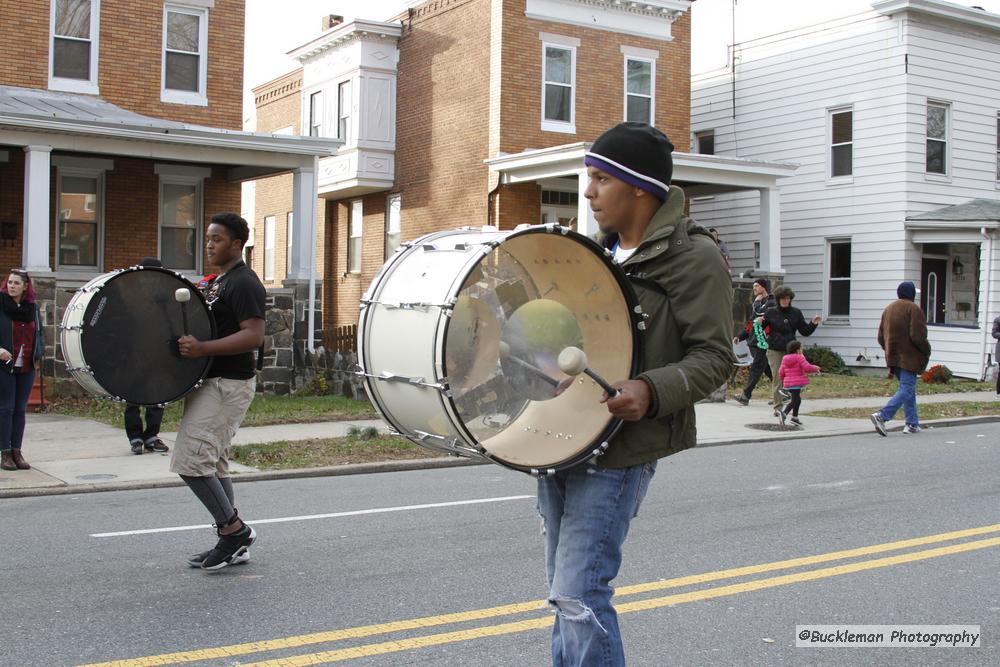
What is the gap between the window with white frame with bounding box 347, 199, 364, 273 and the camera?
27.4 m

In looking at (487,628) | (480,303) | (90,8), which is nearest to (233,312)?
(487,628)

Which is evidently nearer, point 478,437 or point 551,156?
point 478,437

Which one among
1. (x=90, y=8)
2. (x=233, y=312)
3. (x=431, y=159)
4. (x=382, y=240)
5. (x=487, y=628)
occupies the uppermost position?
(x=90, y=8)

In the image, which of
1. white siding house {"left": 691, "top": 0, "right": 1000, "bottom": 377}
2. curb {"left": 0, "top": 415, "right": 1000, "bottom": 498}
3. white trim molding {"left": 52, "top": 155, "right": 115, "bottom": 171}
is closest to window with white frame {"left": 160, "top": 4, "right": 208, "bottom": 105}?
white trim molding {"left": 52, "top": 155, "right": 115, "bottom": 171}

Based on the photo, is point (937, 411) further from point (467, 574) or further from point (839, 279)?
point (467, 574)

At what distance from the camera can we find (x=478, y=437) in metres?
3.39

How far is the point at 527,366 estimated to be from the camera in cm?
335

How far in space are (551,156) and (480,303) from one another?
18042mm

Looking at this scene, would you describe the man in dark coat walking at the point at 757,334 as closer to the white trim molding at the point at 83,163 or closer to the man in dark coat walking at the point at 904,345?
the man in dark coat walking at the point at 904,345

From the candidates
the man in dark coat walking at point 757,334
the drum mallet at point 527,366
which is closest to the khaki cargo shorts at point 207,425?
the drum mallet at point 527,366

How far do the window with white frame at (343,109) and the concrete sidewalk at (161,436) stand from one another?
12485 millimetres

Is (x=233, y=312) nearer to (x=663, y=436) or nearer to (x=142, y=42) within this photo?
(x=663, y=436)

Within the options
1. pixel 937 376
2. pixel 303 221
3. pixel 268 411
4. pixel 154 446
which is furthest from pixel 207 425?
pixel 937 376

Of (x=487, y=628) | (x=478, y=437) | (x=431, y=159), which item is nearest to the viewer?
(x=478, y=437)
